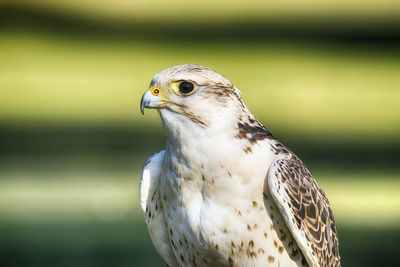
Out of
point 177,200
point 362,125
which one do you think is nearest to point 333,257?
point 177,200

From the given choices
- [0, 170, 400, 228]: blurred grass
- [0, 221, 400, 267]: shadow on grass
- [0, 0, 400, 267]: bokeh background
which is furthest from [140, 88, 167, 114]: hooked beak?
[0, 221, 400, 267]: shadow on grass

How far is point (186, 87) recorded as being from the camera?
14.4ft

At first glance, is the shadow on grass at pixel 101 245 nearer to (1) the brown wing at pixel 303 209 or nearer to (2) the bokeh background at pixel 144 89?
(2) the bokeh background at pixel 144 89

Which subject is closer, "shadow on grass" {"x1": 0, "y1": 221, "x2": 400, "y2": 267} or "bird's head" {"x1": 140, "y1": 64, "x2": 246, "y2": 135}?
"bird's head" {"x1": 140, "y1": 64, "x2": 246, "y2": 135}

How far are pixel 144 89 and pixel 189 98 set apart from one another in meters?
2.04

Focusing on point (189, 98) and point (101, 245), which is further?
point (101, 245)

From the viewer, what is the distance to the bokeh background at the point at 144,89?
21.0ft

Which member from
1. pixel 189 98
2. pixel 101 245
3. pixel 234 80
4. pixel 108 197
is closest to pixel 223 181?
pixel 189 98

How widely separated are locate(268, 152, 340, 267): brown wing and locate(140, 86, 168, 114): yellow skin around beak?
1.51 ft

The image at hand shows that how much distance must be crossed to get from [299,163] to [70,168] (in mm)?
2303

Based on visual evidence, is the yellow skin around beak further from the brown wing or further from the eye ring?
the brown wing

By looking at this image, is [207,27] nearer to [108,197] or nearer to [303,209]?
[108,197]

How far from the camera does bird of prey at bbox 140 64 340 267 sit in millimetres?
4359

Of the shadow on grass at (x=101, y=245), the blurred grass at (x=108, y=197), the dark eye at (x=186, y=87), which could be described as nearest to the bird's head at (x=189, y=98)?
the dark eye at (x=186, y=87)
